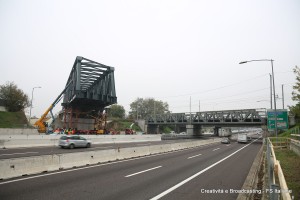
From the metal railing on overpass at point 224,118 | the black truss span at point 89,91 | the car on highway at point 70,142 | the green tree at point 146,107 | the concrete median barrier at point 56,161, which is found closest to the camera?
the concrete median barrier at point 56,161

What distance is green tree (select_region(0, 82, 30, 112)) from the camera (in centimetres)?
6212

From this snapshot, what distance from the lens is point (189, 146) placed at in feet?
98.9

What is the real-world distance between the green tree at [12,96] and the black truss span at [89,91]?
16.1 meters

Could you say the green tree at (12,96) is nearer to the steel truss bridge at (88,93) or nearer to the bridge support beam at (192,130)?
the steel truss bridge at (88,93)

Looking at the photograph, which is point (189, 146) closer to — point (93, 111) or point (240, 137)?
Result: point (240, 137)

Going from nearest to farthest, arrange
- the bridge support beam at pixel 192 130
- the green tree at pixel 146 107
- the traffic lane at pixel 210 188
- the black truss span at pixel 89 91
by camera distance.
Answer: the traffic lane at pixel 210 188, the black truss span at pixel 89 91, the bridge support beam at pixel 192 130, the green tree at pixel 146 107

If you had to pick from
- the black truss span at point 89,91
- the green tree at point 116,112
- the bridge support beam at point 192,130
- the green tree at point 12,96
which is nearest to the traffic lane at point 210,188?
the black truss span at point 89,91


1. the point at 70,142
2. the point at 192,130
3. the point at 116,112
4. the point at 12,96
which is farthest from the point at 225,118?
the point at 116,112

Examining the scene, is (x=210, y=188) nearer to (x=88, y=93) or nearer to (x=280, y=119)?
(x=280, y=119)

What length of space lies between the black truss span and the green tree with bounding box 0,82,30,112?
16.1 meters

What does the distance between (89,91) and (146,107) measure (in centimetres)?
9214

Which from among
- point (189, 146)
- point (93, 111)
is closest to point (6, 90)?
point (93, 111)

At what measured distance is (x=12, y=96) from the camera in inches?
2467

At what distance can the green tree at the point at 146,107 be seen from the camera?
143750mm
